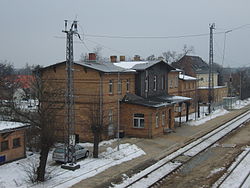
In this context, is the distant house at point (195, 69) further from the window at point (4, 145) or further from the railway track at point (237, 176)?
the window at point (4, 145)

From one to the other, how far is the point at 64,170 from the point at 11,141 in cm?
463

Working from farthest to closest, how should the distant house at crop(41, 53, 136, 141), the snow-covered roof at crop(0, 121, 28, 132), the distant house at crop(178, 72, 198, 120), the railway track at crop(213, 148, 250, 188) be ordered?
the distant house at crop(178, 72, 198, 120)
the distant house at crop(41, 53, 136, 141)
the snow-covered roof at crop(0, 121, 28, 132)
the railway track at crop(213, 148, 250, 188)

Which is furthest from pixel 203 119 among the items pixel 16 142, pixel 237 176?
pixel 16 142

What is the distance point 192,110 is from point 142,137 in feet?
79.0

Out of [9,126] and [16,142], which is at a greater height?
[9,126]

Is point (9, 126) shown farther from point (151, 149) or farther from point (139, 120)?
point (139, 120)

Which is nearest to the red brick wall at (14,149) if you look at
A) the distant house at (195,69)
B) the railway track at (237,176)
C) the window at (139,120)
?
the window at (139,120)

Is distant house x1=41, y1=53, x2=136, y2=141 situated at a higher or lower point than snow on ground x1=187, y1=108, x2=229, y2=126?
higher

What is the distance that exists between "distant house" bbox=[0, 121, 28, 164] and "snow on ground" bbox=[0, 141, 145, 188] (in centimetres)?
47

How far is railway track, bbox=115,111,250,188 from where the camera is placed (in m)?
18.8

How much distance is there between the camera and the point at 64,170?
2070 centimetres

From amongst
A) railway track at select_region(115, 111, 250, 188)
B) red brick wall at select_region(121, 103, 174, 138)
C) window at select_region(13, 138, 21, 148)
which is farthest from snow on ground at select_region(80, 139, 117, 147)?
window at select_region(13, 138, 21, 148)

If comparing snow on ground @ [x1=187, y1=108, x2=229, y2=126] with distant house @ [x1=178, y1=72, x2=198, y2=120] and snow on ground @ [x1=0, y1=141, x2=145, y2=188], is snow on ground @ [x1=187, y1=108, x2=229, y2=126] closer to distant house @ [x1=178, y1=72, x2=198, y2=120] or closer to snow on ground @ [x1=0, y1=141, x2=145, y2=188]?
distant house @ [x1=178, y1=72, x2=198, y2=120]

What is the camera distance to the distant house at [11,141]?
2195 centimetres
